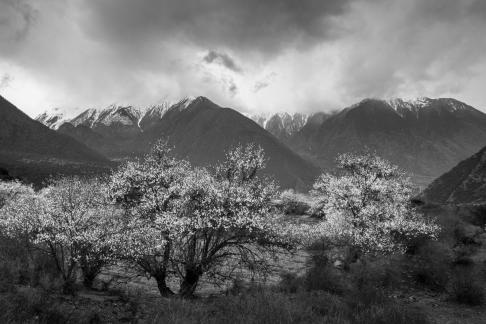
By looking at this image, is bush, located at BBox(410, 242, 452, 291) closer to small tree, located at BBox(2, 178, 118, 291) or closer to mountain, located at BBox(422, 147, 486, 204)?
small tree, located at BBox(2, 178, 118, 291)

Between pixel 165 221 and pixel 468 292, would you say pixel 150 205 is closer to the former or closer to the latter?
pixel 165 221

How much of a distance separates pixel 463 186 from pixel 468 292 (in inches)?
4235

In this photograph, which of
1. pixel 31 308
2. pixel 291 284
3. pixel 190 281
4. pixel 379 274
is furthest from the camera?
pixel 379 274

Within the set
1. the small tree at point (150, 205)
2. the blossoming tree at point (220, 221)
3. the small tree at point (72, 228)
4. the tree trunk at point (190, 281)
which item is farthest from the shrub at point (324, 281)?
the small tree at point (72, 228)

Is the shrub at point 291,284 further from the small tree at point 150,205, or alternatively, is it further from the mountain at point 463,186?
the mountain at point 463,186

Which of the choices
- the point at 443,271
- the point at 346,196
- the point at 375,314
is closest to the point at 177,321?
the point at 375,314

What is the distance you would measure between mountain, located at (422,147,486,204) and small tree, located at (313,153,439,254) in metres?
39.0

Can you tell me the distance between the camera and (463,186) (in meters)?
114

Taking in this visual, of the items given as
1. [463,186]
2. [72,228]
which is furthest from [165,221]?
[463,186]

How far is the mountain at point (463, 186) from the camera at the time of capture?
100 m

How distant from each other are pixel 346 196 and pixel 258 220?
19279 mm

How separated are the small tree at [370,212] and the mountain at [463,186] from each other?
39.0 m

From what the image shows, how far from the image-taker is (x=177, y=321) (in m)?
10.8

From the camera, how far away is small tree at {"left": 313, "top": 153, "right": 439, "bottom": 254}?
31984mm
